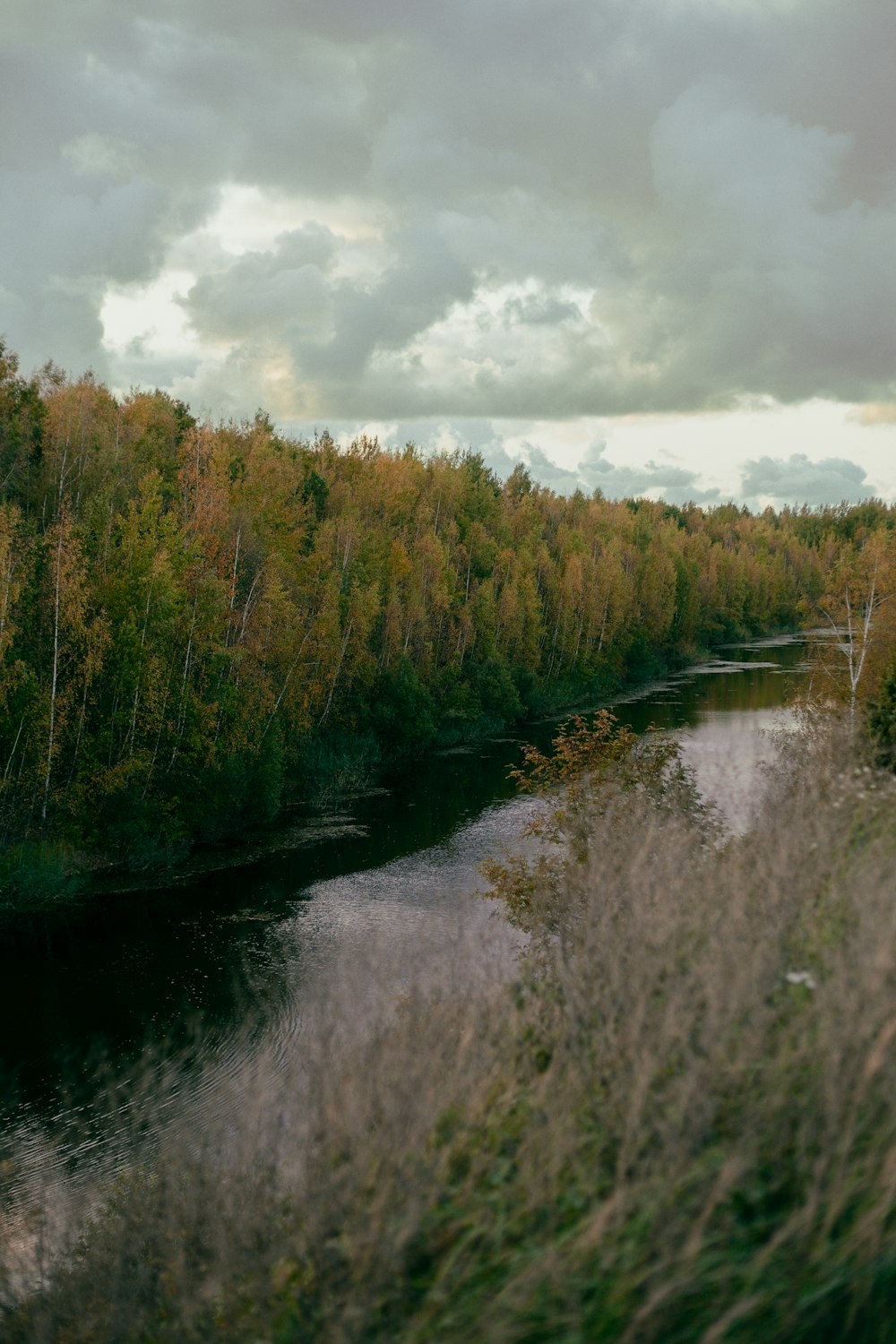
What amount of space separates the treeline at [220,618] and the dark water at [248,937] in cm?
321

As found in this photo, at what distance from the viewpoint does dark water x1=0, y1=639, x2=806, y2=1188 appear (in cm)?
1880

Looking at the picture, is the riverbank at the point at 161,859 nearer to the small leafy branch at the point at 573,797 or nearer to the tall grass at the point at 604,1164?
the small leafy branch at the point at 573,797

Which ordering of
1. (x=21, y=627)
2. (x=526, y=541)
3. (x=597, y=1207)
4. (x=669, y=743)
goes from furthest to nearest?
(x=526, y=541) → (x=21, y=627) → (x=669, y=743) → (x=597, y=1207)

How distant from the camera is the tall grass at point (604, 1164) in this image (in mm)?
5301

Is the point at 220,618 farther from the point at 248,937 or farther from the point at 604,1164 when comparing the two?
the point at 604,1164

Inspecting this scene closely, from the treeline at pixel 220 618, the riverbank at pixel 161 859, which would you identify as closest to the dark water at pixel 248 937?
the riverbank at pixel 161 859

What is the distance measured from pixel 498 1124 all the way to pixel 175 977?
1701 centimetres

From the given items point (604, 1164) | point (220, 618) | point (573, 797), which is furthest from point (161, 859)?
point (604, 1164)

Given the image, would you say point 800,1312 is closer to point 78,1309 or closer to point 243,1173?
point 243,1173

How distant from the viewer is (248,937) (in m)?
24.3

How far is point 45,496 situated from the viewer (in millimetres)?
33406

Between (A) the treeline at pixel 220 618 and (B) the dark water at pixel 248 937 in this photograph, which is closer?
(B) the dark water at pixel 248 937

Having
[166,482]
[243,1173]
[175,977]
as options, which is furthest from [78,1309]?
[166,482]

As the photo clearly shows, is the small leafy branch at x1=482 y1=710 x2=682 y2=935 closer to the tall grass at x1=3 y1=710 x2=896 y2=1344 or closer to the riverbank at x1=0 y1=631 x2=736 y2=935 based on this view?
the tall grass at x1=3 y1=710 x2=896 y2=1344
